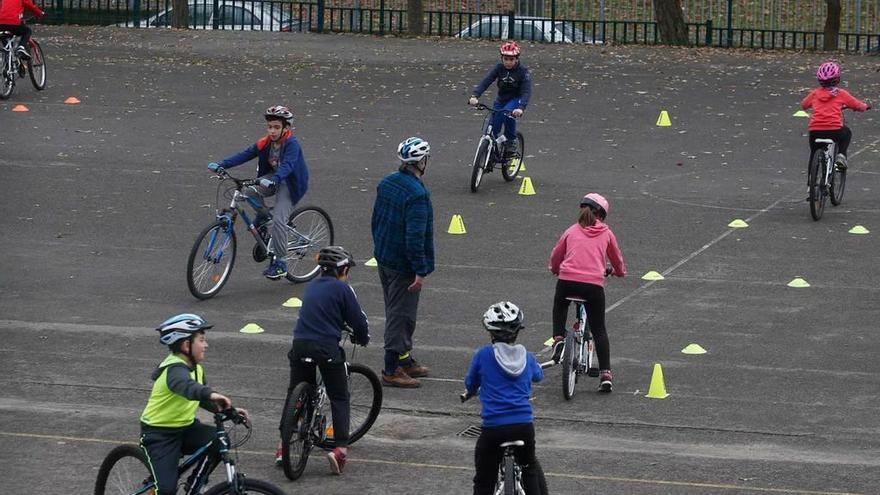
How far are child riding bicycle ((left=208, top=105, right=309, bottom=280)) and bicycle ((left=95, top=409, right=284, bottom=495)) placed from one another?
6.07 m

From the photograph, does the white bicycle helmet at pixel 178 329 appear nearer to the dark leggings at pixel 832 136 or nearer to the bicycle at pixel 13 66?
the dark leggings at pixel 832 136

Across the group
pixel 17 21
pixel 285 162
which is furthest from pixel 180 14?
pixel 285 162

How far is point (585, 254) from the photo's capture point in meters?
11.4

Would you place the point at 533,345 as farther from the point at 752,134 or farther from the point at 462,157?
the point at 752,134

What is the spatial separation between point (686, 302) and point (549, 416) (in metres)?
3.67

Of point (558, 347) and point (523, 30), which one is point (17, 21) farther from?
point (558, 347)

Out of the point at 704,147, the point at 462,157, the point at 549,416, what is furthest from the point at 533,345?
the point at 704,147

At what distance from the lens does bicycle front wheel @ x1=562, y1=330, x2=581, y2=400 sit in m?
11.2

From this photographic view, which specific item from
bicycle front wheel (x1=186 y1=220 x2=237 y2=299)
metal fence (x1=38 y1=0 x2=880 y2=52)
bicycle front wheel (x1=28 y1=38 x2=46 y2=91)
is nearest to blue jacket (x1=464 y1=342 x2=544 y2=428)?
bicycle front wheel (x1=186 y1=220 x2=237 y2=299)

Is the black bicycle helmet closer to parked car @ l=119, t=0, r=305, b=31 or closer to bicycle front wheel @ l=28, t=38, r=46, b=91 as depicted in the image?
bicycle front wheel @ l=28, t=38, r=46, b=91

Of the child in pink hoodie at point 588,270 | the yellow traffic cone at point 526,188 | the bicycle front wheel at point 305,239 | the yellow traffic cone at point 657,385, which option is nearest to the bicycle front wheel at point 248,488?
the child in pink hoodie at point 588,270

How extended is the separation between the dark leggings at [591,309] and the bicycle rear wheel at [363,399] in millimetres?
1875

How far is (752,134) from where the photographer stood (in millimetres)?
23375

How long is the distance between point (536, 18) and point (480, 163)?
1610cm
